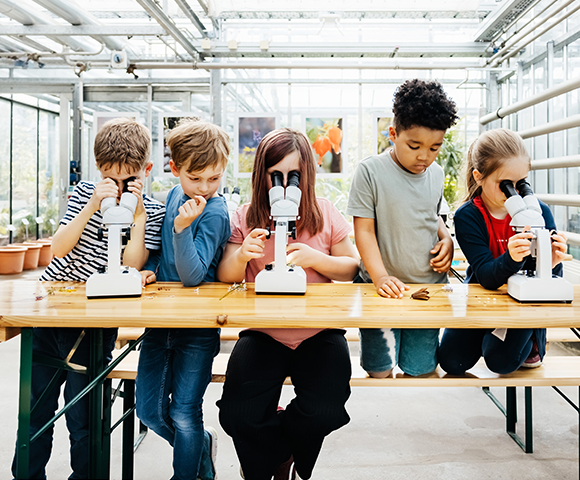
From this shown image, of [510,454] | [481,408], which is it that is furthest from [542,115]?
[510,454]

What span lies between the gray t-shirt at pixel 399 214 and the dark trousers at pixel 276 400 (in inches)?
17.4

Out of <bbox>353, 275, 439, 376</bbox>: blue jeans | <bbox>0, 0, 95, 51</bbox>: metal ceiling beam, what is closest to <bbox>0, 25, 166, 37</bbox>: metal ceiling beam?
<bbox>0, 0, 95, 51</bbox>: metal ceiling beam

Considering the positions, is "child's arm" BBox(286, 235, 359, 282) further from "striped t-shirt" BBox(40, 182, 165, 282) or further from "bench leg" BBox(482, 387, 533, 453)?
"bench leg" BBox(482, 387, 533, 453)

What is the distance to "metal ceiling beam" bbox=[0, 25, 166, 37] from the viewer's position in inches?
183

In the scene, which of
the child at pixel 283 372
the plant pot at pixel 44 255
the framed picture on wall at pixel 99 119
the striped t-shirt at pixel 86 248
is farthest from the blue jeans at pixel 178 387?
the plant pot at pixel 44 255

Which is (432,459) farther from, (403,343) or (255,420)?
(255,420)

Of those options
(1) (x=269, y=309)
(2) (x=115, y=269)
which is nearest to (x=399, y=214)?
(1) (x=269, y=309)

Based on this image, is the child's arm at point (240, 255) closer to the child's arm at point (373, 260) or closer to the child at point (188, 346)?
the child at point (188, 346)

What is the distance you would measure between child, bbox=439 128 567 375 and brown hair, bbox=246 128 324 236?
549mm

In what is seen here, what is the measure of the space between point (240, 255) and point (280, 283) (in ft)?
0.53

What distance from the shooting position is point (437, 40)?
6676mm

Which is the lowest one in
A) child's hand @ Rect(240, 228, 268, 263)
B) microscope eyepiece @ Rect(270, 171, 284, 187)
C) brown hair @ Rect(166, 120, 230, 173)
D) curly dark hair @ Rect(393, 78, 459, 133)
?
child's hand @ Rect(240, 228, 268, 263)

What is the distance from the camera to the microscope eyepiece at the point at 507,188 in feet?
4.77

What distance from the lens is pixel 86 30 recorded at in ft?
15.8
